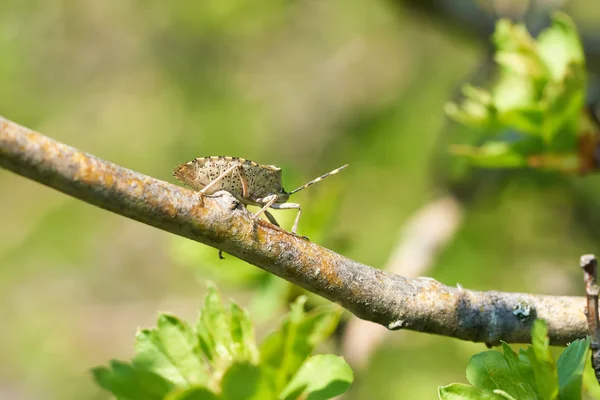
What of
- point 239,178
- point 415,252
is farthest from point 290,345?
point 415,252

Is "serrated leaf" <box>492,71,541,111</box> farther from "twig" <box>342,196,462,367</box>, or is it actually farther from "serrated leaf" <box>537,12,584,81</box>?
"twig" <box>342,196,462,367</box>

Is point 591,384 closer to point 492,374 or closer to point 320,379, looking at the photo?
point 492,374

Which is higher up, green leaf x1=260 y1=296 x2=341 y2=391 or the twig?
the twig

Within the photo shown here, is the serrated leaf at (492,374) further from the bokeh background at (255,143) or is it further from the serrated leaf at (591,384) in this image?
the bokeh background at (255,143)

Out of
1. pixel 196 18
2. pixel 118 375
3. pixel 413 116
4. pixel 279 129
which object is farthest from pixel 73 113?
pixel 118 375

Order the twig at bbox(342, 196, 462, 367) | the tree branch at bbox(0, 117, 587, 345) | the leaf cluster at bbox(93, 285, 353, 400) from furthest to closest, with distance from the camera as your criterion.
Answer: the twig at bbox(342, 196, 462, 367) < the leaf cluster at bbox(93, 285, 353, 400) < the tree branch at bbox(0, 117, 587, 345)

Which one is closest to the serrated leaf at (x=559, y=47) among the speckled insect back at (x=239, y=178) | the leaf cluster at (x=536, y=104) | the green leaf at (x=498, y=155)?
the leaf cluster at (x=536, y=104)

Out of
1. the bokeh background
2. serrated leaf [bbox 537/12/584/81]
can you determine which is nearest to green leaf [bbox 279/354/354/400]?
serrated leaf [bbox 537/12/584/81]
